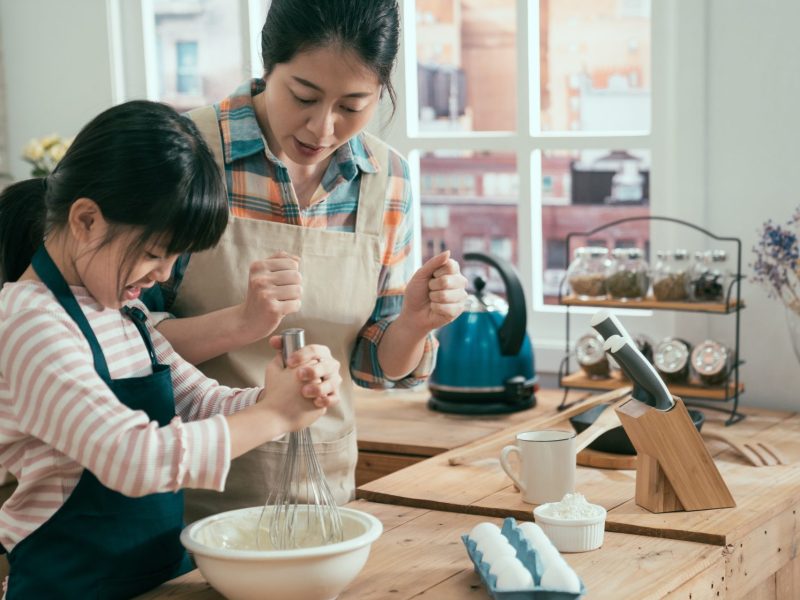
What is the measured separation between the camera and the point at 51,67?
3344mm

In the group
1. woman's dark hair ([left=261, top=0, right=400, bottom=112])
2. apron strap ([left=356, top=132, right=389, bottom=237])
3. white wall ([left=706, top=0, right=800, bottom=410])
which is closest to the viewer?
woman's dark hair ([left=261, top=0, right=400, bottom=112])

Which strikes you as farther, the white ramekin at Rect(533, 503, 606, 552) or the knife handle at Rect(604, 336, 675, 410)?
the knife handle at Rect(604, 336, 675, 410)

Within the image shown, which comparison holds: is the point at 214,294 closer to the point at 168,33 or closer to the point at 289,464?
the point at 289,464

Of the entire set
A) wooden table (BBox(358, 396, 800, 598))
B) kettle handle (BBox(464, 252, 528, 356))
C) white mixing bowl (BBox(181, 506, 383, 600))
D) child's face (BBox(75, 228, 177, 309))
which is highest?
child's face (BBox(75, 228, 177, 309))

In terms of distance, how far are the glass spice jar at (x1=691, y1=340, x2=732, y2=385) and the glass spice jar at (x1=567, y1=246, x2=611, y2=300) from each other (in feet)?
0.82

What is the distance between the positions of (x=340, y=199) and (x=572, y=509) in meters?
0.61

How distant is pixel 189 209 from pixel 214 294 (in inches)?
17.6

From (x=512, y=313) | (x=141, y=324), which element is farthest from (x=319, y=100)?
(x=512, y=313)

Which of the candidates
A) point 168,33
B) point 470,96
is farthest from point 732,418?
point 470,96

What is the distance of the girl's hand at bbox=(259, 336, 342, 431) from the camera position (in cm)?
125

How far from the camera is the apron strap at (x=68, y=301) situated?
1253mm

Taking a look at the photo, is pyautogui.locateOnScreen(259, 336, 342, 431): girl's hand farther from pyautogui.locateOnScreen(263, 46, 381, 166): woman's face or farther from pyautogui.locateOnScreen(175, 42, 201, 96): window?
pyautogui.locateOnScreen(175, 42, 201, 96): window

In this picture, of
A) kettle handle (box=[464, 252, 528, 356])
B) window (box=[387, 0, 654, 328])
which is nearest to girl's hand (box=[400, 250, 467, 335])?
kettle handle (box=[464, 252, 528, 356])

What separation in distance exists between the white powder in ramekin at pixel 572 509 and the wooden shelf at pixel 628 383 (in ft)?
2.86
